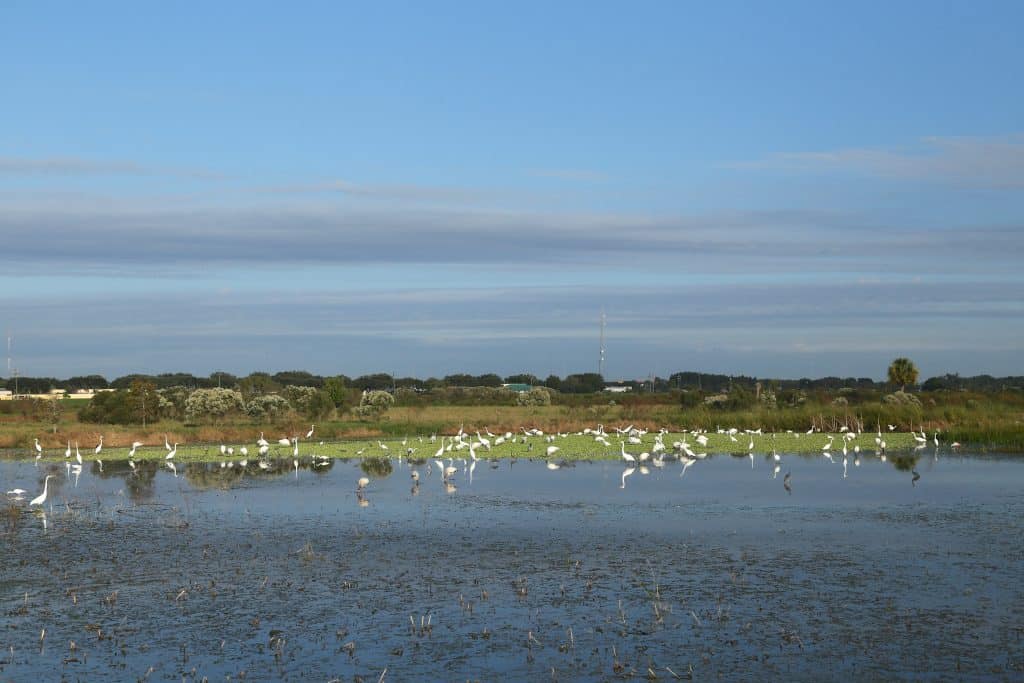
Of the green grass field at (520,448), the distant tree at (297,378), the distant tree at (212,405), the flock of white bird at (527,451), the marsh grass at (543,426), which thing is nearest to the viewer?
the flock of white bird at (527,451)

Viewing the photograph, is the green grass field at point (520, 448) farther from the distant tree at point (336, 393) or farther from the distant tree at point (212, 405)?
the distant tree at point (336, 393)

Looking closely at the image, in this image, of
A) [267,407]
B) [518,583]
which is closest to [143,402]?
[267,407]

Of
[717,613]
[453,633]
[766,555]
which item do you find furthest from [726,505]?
[453,633]

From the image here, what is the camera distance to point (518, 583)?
50.4 ft

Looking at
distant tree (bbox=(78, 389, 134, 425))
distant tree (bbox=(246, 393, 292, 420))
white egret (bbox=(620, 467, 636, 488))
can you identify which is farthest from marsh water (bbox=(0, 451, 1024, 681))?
distant tree (bbox=(246, 393, 292, 420))

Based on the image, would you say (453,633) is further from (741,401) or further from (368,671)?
(741,401)

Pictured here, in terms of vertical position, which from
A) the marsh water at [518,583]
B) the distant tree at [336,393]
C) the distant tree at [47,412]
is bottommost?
the marsh water at [518,583]

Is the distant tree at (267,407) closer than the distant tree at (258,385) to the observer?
Yes

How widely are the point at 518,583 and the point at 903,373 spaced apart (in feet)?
241

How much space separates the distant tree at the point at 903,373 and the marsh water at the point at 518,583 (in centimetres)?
5870

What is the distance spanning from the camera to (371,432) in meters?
45.9

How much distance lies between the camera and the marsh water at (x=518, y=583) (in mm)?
11734

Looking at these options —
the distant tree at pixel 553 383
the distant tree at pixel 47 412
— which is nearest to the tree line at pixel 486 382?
the distant tree at pixel 553 383

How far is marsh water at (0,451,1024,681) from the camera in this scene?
462 inches
